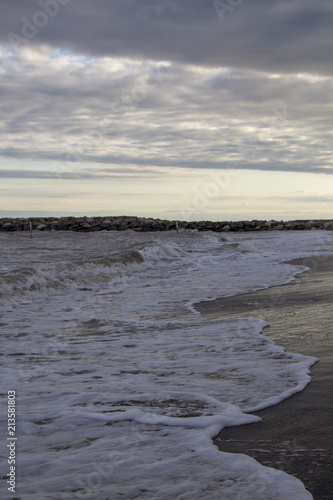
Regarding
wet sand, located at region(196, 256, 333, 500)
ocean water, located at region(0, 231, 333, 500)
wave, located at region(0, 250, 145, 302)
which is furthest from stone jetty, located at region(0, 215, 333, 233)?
wet sand, located at region(196, 256, 333, 500)

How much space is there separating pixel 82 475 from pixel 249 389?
5.59 feet

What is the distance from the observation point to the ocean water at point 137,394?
2480 mm

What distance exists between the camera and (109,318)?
7.13 metres

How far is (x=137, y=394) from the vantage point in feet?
12.5

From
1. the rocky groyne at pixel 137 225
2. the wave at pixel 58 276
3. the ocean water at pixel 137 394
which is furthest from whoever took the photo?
the rocky groyne at pixel 137 225

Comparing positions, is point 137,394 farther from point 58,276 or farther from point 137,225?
point 137,225

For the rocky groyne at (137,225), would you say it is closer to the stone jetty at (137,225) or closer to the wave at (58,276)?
the stone jetty at (137,225)

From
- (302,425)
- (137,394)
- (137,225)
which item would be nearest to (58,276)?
(137,394)

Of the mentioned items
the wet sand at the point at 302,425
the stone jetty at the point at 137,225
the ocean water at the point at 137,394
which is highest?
the stone jetty at the point at 137,225

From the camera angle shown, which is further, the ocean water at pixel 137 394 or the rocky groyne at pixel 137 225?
the rocky groyne at pixel 137 225

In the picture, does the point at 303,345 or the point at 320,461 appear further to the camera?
the point at 303,345

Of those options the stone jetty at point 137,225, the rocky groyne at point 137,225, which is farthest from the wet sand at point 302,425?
the stone jetty at point 137,225

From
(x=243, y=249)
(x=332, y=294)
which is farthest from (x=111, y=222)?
(x=332, y=294)

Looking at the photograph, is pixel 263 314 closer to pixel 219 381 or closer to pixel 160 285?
pixel 219 381
